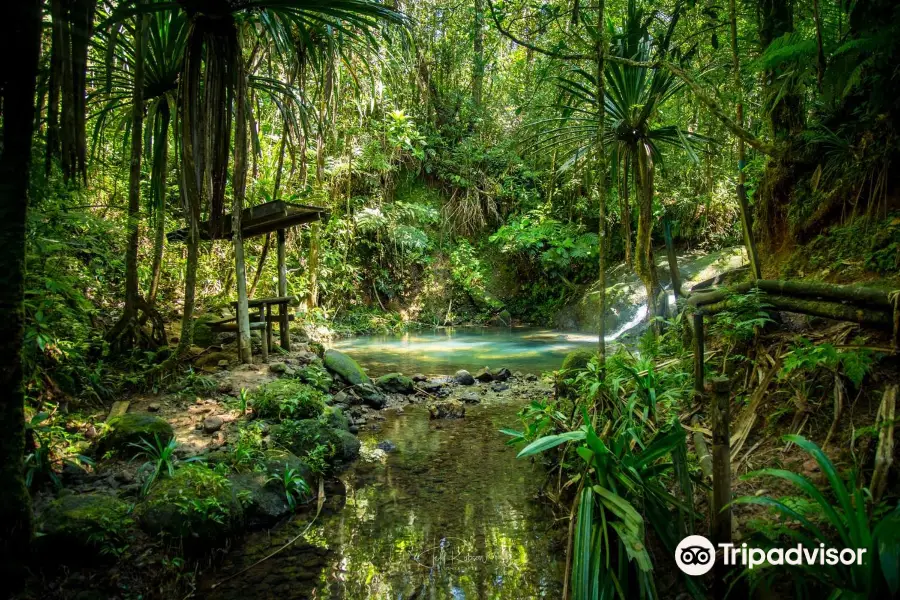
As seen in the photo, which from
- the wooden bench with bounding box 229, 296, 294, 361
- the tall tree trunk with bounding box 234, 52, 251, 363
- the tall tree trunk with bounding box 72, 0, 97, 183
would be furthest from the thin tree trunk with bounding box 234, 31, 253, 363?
the tall tree trunk with bounding box 72, 0, 97, 183

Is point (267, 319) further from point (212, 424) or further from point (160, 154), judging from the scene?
point (212, 424)

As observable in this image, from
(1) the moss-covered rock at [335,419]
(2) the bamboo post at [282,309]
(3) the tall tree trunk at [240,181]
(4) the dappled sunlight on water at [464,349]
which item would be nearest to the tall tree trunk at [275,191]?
(2) the bamboo post at [282,309]

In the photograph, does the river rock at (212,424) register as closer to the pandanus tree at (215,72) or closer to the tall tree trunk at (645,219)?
the pandanus tree at (215,72)

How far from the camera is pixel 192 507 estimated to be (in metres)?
3.25

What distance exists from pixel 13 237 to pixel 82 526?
1646 mm

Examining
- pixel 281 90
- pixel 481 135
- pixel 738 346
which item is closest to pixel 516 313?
pixel 481 135

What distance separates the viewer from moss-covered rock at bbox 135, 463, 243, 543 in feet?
10.4

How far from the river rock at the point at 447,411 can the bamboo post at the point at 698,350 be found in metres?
3.91

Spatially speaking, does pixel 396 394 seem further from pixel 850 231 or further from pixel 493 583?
pixel 850 231

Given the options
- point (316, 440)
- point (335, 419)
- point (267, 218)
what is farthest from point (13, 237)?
point (267, 218)

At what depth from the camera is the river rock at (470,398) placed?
7.41 m

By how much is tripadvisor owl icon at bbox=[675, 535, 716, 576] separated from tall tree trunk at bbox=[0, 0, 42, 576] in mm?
2981

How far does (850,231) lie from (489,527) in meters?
3.26

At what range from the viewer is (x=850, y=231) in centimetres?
368
